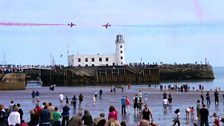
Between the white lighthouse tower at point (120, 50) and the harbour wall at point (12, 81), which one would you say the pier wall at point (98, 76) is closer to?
the white lighthouse tower at point (120, 50)

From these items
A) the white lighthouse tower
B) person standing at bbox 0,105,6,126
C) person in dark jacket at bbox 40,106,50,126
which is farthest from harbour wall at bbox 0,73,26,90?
person in dark jacket at bbox 40,106,50,126

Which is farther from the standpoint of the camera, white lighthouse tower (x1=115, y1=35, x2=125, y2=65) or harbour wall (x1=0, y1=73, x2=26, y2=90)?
white lighthouse tower (x1=115, y1=35, x2=125, y2=65)

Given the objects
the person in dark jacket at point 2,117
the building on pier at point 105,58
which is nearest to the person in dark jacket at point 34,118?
the person in dark jacket at point 2,117

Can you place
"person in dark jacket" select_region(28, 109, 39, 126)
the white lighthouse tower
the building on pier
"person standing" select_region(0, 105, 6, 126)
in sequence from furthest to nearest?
1. the building on pier
2. the white lighthouse tower
3. "person standing" select_region(0, 105, 6, 126)
4. "person in dark jacket" select_region(28, 109, 39, 126)

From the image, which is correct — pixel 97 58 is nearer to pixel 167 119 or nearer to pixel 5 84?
pixel 5 84

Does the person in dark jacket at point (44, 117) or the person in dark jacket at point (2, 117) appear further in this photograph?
the person in dark jacket at point (2, 117)

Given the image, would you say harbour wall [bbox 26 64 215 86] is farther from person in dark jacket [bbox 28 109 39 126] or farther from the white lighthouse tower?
person in dark jacket [bbox 28 109 39 126]

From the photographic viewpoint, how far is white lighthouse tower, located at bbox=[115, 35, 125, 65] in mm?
132250

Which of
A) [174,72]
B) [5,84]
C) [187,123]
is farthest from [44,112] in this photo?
[174,72]

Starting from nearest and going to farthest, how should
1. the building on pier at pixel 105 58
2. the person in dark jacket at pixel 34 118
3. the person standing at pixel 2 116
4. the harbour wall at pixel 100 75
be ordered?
the person in dark jacket at pixel 34 118 < the person standing at pixel 2 116 < the harbour wall at pixel 100 75 < the building on pier at pixel 105 58

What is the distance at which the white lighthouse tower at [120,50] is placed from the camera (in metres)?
132

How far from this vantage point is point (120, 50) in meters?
132

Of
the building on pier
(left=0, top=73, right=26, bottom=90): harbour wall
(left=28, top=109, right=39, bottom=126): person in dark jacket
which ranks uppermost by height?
the building on pier

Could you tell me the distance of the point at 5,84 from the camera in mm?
88188
